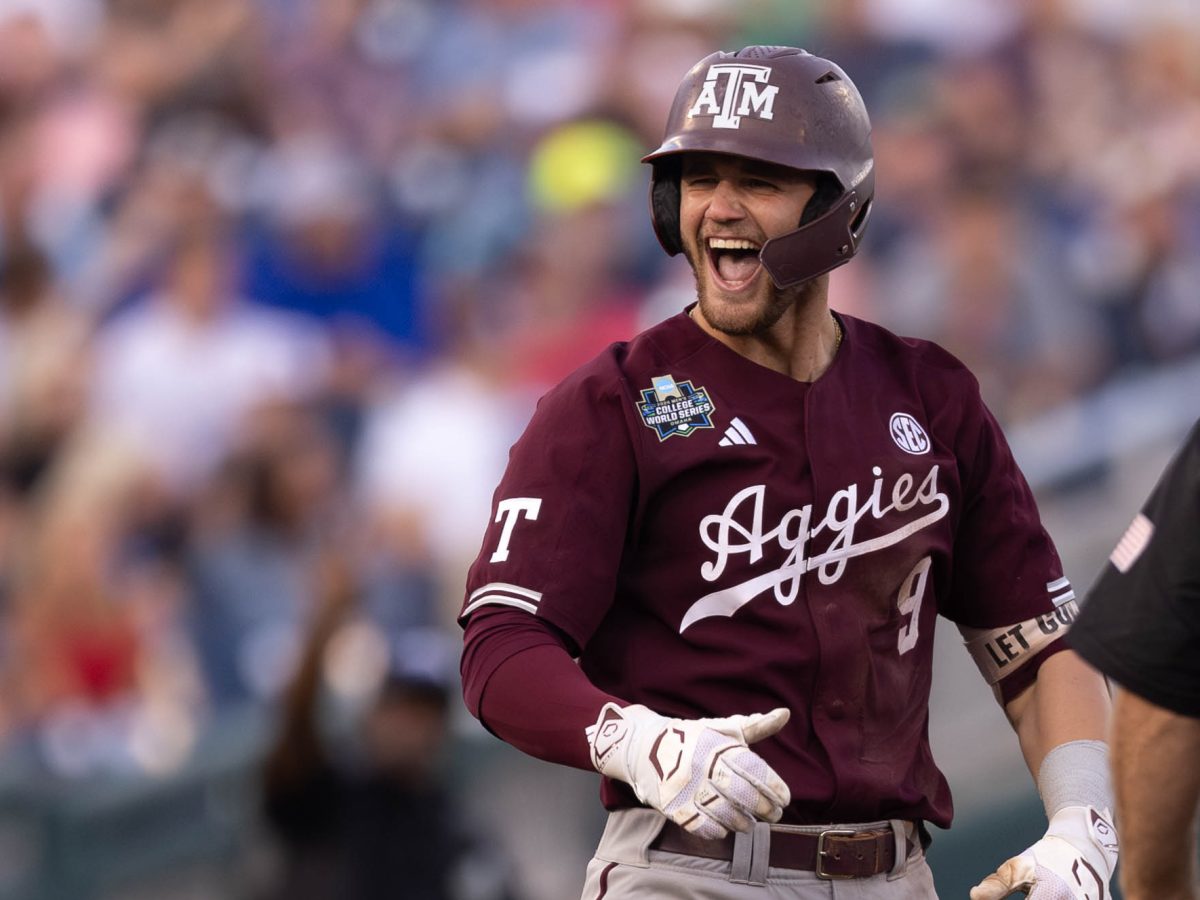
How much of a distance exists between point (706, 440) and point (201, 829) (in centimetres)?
442

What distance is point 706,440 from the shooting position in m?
3.37

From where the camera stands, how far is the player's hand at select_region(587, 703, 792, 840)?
2828 mm

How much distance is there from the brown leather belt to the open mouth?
3.17ft

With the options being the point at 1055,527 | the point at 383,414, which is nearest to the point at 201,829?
the point at 383,414

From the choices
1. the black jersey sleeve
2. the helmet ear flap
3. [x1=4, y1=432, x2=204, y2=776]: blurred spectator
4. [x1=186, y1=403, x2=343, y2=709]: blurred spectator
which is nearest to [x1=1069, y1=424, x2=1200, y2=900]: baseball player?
the black jersey sleeve

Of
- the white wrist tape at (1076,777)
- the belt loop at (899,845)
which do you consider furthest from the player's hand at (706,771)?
the white wrist tape at (1076,777)

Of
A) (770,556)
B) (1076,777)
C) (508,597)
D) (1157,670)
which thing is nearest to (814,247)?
(770,556)

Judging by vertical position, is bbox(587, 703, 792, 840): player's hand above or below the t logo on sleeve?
below

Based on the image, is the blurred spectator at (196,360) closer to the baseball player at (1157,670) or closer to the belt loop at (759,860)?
the belt loop at (759,860)

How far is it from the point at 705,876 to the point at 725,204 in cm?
117

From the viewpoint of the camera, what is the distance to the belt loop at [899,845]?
3.39 meters

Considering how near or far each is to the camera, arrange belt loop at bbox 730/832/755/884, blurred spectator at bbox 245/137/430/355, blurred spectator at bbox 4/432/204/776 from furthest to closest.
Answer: blurred spectator at bbox 245/137/430/355 < blurred spectator at bbox 4/432/204/776 < belt loop at bbox 730/832/755/884

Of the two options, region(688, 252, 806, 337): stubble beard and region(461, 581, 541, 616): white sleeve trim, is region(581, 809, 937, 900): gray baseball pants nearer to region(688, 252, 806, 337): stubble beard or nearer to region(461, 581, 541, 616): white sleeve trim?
region(461, 581, 541, 616): white sleeve trim

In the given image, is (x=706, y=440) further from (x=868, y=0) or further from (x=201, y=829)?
(x=868, y=0)
